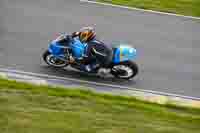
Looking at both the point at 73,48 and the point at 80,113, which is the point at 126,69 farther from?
the point at 80,113

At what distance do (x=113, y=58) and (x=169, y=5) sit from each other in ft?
21.9

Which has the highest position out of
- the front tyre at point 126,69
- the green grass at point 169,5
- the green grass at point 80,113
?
the green grass at point 169,5

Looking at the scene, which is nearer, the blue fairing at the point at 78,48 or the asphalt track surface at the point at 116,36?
the blue fairing at the point at 78,48

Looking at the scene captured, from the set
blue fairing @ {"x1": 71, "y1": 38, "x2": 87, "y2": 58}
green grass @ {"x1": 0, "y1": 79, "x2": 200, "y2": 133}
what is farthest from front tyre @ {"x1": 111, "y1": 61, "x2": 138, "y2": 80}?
green grass @ {"x1": 0, "y1": 79, "x2": 200, "y2": 133}

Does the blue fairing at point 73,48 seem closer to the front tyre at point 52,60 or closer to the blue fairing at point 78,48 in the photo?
the blue fairing at point 78,48

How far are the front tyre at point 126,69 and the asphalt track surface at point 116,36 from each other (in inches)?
9.3

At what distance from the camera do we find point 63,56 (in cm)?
1481

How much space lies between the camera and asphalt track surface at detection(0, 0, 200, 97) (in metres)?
14.9

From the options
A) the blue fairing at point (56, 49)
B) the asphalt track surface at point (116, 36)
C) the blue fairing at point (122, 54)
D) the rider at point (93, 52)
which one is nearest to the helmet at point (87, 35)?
the rider at point (93, 52)

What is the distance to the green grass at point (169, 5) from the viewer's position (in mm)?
20094

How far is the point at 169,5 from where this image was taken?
2050 centimetres

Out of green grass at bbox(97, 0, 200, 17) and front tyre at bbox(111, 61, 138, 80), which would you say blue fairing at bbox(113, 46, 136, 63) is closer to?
front tyre at bbox(111, 61, 138, 80)

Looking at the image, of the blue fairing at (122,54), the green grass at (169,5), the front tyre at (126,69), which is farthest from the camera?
the green grass at (169,5)

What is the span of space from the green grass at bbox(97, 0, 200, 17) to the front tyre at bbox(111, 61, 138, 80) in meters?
5.85
